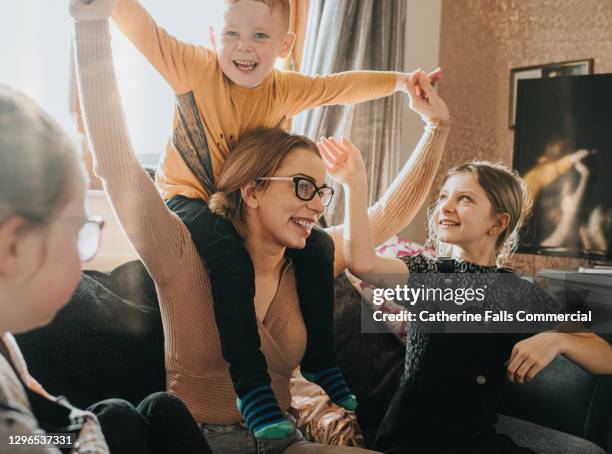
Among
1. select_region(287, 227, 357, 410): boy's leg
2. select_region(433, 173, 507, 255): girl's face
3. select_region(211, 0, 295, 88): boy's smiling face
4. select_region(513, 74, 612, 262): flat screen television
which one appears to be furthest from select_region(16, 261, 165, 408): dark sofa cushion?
select_region(513, 74, 612, 262): flat screen television

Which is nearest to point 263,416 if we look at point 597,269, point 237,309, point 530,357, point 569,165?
point 237,309

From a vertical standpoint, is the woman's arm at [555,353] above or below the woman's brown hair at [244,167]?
below

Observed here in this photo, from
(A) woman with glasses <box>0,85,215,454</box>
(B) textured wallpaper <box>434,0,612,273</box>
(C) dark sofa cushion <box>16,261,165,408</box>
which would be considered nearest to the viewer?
(A) woman with glasses <box>0,85,215,454</box>

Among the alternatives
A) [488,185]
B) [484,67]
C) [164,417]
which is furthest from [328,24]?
[164,417]

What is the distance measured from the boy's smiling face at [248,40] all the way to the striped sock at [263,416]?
44 centimetres

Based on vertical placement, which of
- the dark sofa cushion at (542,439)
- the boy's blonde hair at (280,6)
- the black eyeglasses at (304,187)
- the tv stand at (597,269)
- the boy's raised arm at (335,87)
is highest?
the boy's blonde hair at (280,6)

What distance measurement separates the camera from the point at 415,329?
3.74ft

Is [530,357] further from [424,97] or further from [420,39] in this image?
[420,39]

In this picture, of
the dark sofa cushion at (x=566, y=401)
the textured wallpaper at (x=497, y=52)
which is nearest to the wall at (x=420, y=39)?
the textured wallpaper at (x=497, y=52)

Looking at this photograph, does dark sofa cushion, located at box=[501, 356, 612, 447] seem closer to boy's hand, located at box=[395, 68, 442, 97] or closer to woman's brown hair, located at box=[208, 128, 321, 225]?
boy's hand, located at box=[395, 68, 442, 97]

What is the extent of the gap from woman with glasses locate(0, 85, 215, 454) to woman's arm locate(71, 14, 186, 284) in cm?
20

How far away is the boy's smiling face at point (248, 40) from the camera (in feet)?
2.95

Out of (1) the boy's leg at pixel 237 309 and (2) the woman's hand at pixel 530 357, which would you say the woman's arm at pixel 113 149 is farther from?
(2) the woman's hand at pixel 530 357

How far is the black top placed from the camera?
1.08m
